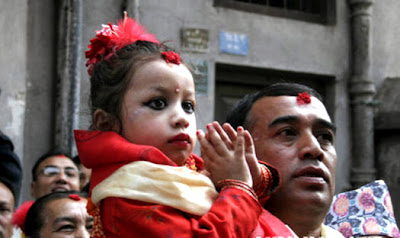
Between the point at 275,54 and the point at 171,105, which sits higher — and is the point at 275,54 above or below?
above

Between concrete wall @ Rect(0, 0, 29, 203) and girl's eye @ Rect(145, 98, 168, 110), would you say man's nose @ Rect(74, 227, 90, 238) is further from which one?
concrete wall @ Rect(0, 0, 29, 203)

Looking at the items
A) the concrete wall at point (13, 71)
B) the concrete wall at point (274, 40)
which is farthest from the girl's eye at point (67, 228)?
the concrete wall at point (274, 40)

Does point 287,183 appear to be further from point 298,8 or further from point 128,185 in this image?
point 298,8

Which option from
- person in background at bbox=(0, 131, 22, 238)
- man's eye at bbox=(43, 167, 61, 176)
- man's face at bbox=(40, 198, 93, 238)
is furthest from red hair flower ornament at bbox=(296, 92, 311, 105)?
man's eye at bbox=(43, 167, 61, 176)

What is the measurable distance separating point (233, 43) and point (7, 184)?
13.0 ft

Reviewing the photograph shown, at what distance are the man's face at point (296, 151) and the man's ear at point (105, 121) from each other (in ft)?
1.91

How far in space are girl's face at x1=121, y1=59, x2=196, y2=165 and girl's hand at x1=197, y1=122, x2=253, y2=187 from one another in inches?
3.8

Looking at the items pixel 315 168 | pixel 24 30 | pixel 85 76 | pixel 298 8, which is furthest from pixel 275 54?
pixel 315 168

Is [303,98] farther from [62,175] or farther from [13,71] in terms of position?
[13,71]

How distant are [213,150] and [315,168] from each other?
51 cm

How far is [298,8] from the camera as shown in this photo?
7473 mm

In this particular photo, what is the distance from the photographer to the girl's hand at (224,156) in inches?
67.3

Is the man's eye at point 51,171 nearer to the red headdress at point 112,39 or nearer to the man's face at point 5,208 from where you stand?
the man's face at point 5,208

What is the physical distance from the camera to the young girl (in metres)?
1.63
